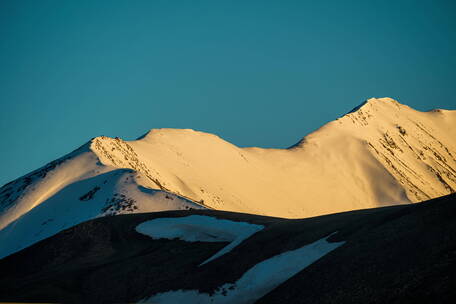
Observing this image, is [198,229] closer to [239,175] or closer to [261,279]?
[261,279]

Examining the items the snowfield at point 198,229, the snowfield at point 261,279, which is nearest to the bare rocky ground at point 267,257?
the snowfield at point 261,279

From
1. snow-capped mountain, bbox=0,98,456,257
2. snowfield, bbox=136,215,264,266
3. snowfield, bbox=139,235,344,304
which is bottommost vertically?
snowfield, bbox=139,235,344,304

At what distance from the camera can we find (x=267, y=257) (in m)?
31.1

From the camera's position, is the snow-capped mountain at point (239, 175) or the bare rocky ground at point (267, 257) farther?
the snow-capped mountain at point (239, 175)

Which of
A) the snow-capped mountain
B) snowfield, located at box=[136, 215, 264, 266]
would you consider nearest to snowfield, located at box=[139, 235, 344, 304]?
snowfield, located at box=[136, 215, 264, 266]

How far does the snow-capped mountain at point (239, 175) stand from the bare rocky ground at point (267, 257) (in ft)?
59.0

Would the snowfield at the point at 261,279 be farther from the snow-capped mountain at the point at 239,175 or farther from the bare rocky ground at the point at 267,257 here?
the snow-capped mountain at the point at 239,175

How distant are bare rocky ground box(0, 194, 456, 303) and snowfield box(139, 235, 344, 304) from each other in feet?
1.98

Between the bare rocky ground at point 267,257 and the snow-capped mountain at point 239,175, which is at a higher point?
the snow-capped mountain at point 239,175

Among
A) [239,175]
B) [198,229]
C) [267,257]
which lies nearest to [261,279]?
[267,257]

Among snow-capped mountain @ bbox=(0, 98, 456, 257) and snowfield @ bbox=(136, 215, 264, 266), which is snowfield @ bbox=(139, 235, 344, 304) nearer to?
snowfield @ bbox=(136, 215, 264, 266)

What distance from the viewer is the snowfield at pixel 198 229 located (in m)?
40.2

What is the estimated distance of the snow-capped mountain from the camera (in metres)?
72.4

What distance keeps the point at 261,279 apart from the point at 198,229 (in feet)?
47.0
